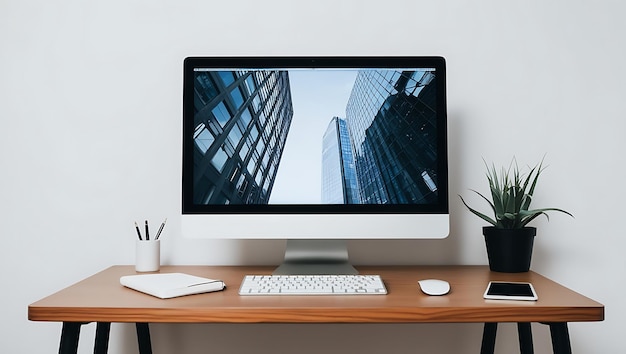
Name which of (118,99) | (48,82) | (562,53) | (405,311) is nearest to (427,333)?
(405,311)

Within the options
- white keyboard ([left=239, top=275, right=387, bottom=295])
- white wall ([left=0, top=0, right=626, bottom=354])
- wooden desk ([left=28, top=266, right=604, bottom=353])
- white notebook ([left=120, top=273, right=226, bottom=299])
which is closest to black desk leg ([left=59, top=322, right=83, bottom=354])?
wooden desk ([left=28, top=266, right=604, bottom=353])

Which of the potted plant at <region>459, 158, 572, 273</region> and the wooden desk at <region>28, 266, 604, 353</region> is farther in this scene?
the potted plant at <region>459, 158, 572, 273</region>

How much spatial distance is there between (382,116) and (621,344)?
3.37 ft

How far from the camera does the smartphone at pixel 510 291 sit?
44.6 inches

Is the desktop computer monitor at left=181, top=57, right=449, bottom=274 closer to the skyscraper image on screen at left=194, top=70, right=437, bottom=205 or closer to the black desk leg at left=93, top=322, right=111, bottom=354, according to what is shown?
the skyscraper image on screen at left=194, top=70, right=437, bottom=205

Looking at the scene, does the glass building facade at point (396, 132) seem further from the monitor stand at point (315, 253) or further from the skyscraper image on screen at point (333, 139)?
the monitor stand at point (315, 253)

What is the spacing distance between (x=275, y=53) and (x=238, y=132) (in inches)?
15.4

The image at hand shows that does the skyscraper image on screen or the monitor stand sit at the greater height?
the skyscraper image on screen

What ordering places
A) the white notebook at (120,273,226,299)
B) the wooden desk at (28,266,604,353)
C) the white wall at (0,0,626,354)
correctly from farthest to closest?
1. the white wall at (0,0,626,354)
2. the white notebook at (120,273,226,299)
3. the wooden desk at (28,266,604,353)

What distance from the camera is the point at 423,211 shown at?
1.39 meters

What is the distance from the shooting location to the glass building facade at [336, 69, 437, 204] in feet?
4.58

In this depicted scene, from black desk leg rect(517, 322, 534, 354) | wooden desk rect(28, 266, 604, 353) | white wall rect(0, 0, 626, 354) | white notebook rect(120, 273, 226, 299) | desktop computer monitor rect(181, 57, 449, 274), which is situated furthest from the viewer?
white wall rect(0, 0, 626, 354)

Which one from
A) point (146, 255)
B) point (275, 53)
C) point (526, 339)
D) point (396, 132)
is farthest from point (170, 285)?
point (526, 339)

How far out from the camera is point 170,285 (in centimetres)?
122
